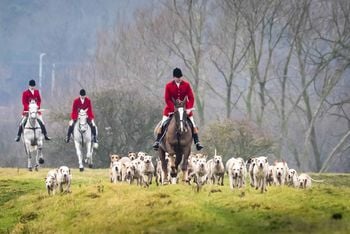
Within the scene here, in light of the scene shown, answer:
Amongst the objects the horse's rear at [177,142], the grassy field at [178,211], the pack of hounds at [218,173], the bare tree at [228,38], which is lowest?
the grassy field at [178,211]

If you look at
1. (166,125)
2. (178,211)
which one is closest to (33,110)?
(166,125)

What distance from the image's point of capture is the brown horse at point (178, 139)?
2227cm

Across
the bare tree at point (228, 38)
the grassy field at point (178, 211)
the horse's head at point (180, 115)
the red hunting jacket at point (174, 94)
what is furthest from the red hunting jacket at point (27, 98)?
the bare tree at point (228, 38)

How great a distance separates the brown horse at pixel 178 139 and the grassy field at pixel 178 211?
46.2 inches

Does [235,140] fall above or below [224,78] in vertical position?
below

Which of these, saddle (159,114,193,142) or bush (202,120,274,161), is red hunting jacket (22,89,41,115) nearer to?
saddle (159,114,193,142)

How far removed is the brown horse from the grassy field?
1.17 metres

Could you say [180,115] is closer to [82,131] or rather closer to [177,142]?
[177,142]

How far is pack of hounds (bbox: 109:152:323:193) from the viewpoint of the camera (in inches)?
890

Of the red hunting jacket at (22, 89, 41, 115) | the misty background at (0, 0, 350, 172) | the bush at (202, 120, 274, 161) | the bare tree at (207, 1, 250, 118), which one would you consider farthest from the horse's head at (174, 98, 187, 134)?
the bare tree at (207, 1, 250, 118)

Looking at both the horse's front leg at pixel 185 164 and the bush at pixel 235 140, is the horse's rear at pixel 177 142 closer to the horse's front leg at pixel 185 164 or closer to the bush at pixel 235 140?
the horse's front leg at pixel 185 164

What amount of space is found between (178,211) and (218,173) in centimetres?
659

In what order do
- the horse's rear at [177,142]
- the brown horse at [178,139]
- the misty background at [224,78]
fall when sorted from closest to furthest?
the brown horse at [178,139] → the horse's rear at [177,142] → the misty background at [224,78]

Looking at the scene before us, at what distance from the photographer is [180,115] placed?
872 inches
